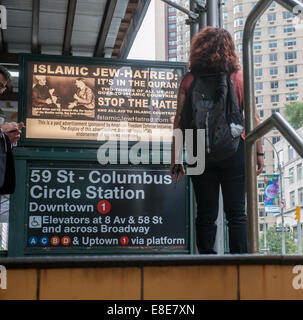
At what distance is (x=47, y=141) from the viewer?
18.0 ft

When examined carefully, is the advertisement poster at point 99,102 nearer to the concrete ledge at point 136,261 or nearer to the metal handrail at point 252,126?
the metal handrail at point 252,126

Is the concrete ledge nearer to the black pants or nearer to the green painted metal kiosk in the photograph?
the black pants

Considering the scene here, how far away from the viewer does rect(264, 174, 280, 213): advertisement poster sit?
2784 cm

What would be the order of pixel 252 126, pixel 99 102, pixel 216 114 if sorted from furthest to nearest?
pixel 99 102 → pixel 216 114 → pixel 252 126

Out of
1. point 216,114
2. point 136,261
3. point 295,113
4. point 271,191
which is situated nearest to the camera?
point 136,261

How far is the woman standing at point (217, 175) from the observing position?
310 cm

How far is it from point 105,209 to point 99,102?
1032mm

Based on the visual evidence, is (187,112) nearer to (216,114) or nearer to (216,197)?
(216,114)

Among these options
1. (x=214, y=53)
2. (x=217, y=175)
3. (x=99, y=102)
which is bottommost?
(x=217, y=175)

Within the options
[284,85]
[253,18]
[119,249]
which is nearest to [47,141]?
[119,249]

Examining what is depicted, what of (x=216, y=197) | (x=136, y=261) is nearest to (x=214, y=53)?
(x=216, y=197)

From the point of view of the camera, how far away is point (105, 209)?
539cm

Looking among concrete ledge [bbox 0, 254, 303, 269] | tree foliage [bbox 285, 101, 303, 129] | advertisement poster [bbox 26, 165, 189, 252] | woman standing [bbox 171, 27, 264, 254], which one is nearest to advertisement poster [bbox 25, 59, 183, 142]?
advertisement poster [bbox 26, 165, 189, 252]

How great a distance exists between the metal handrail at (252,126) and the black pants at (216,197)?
628 mm
